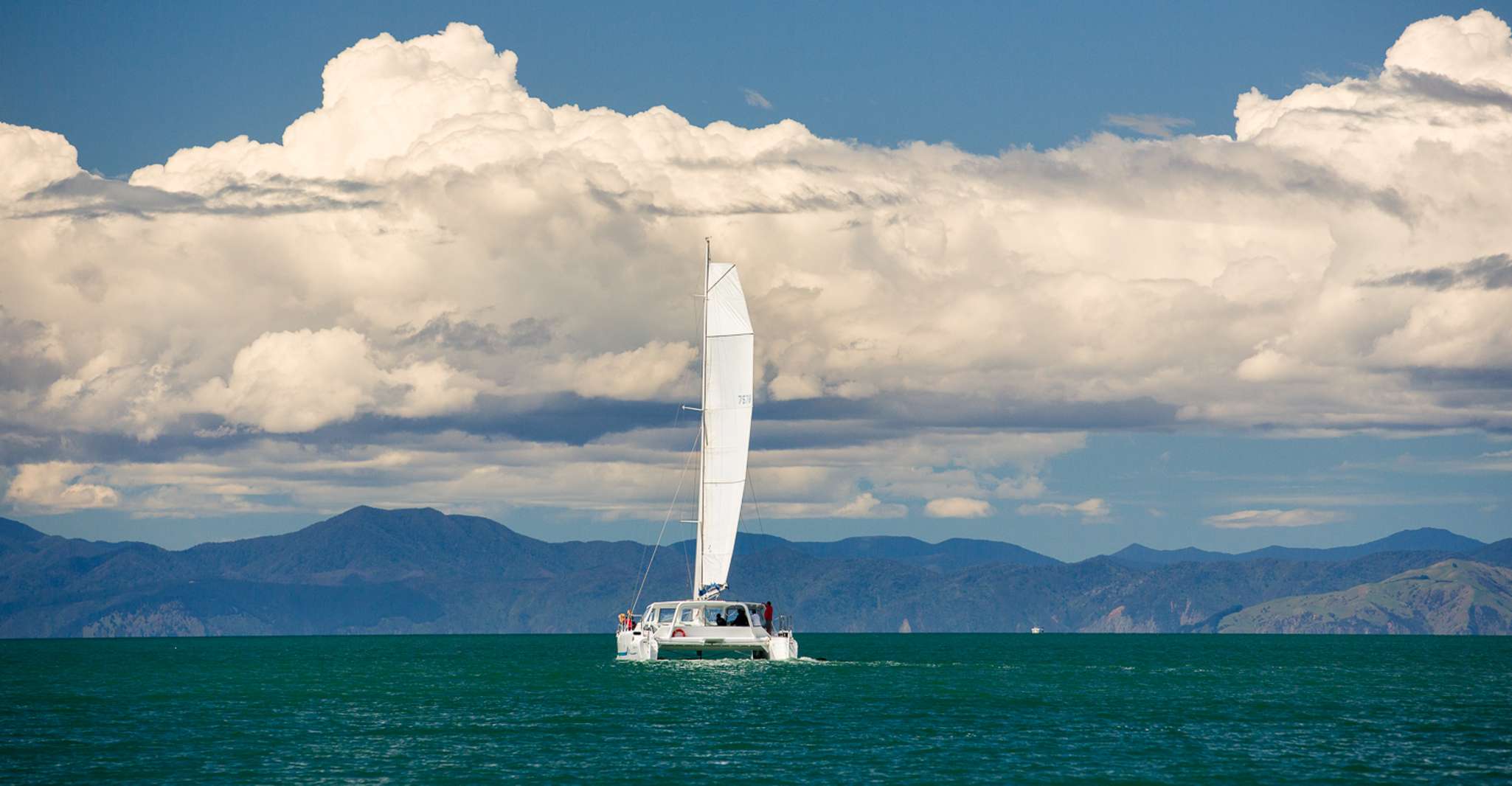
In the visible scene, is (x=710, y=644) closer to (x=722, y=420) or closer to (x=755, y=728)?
(x=722, y=420)

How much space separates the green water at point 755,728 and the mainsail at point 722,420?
9835 millimetres

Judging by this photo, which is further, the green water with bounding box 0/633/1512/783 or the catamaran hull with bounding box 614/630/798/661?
the catamaran hull with bounding box 614/630/798/661

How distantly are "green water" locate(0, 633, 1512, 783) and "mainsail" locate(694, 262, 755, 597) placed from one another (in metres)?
9.83

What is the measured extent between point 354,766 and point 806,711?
3111cm

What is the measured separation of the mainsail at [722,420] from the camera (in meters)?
120

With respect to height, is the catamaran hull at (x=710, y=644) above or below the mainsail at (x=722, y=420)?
below

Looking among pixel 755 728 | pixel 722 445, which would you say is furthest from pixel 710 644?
pixel 755 728

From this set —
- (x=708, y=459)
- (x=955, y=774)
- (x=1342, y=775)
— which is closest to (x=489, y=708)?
(x=708, y=459)

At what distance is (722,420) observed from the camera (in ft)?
397

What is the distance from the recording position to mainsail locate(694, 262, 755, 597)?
120m

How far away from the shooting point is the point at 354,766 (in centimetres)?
6875

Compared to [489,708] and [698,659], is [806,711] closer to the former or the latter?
[489,708]

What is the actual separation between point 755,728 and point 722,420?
131 feet

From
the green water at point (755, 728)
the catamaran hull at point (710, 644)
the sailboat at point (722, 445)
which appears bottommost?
the green water at point (755, 728)
